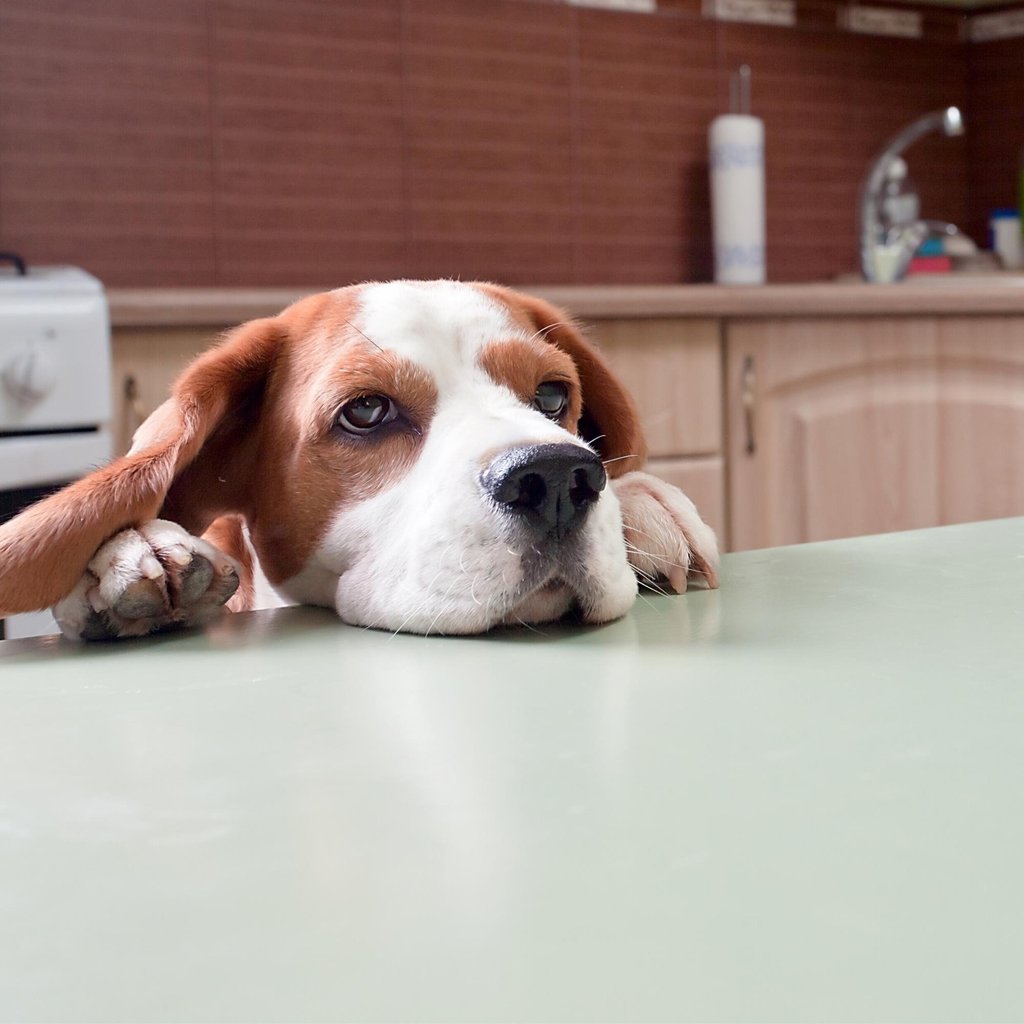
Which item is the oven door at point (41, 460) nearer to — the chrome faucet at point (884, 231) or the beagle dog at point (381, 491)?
the beagle dog at point (381, 491)

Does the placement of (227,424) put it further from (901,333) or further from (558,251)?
(558,251)

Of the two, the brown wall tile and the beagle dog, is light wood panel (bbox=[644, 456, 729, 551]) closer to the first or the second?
the brown wall tile

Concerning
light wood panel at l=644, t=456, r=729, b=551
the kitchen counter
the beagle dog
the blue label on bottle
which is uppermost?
the blue label on bottle

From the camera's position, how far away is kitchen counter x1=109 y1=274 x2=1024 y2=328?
2.02 metres

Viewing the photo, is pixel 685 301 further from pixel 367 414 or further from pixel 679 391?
pixel 367 414

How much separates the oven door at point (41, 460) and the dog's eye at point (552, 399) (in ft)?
3.12

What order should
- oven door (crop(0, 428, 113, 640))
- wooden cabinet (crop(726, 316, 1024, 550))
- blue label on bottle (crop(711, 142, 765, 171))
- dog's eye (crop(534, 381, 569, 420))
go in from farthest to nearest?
blue label on bottle (crop(711, 142, 765, 171)), wooden cabinet (crop(726, 316, 1024, 550)), oven door (crop(0, 428, 113, 640)), dog's eye (crop(534, 381, 569, 420))

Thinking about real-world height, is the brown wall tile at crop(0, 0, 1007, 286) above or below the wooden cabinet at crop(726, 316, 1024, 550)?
above

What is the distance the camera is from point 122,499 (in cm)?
82

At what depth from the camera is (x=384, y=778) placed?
1.52 feet

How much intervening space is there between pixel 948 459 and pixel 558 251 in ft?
3.64

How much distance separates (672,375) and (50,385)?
107cm

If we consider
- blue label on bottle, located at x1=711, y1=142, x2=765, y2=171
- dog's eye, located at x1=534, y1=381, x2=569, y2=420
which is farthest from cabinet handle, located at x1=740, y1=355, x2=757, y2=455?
dog's eye, located at x1=534, y1=381, x2=569, y2=420

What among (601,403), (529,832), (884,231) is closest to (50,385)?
(601,403)
